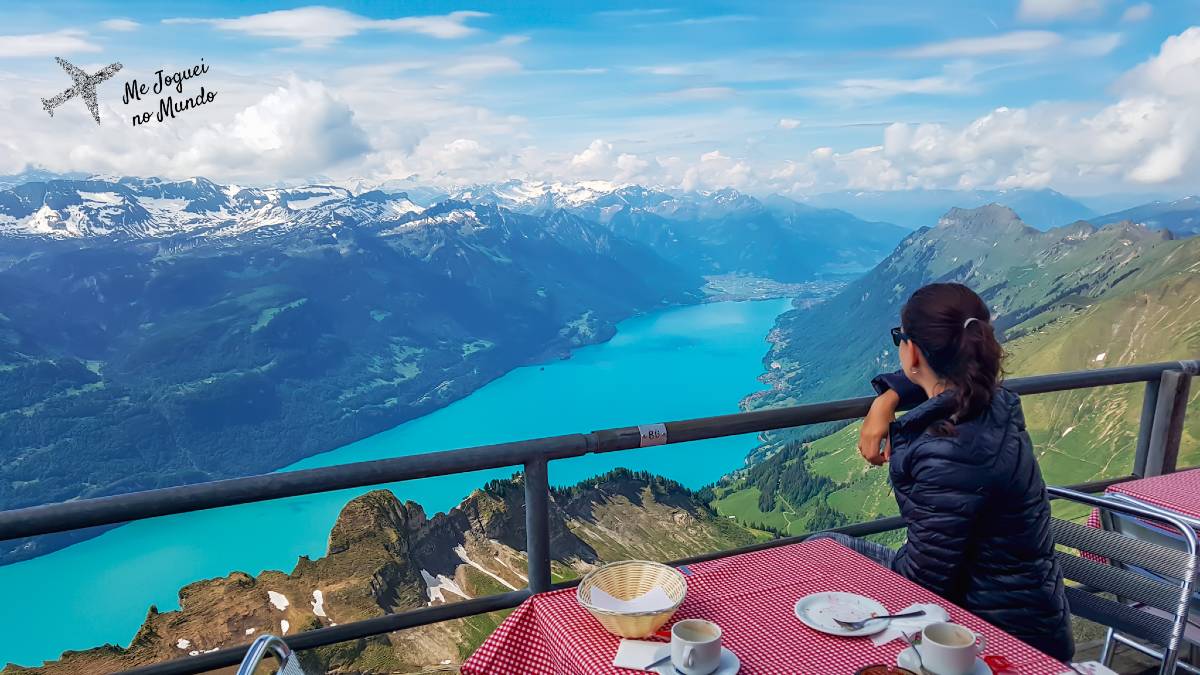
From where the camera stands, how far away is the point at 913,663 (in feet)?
5.35

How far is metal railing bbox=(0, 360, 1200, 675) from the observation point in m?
2.06

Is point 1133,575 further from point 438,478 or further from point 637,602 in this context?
point 438,478

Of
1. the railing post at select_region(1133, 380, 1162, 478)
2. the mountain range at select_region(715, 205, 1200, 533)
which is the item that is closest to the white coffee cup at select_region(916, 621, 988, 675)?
the railing post at select_region(1133, 380, 1162, 478)

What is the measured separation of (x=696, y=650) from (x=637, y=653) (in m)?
0.16

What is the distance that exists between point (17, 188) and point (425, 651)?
661ft

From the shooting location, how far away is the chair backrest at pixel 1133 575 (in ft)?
6.92

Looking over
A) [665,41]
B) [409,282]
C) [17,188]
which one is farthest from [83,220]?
[665,41]

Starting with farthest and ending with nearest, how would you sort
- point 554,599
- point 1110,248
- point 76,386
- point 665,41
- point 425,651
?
point 665,41
point 1110,248
point 76,386
point 425,651
point 554,599

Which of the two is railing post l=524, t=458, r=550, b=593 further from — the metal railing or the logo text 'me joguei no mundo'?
the logo text 'me joguei no mundo'

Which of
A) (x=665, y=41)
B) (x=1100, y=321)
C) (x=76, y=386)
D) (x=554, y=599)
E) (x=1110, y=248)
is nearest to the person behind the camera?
(x=554, y=599)

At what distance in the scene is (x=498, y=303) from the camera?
179750 mm

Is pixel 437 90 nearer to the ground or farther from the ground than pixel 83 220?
farther from the ground

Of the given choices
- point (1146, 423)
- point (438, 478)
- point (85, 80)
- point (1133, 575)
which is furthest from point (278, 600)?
point (85, 80)

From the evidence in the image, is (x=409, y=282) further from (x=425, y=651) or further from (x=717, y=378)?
(x=425, y=651)
